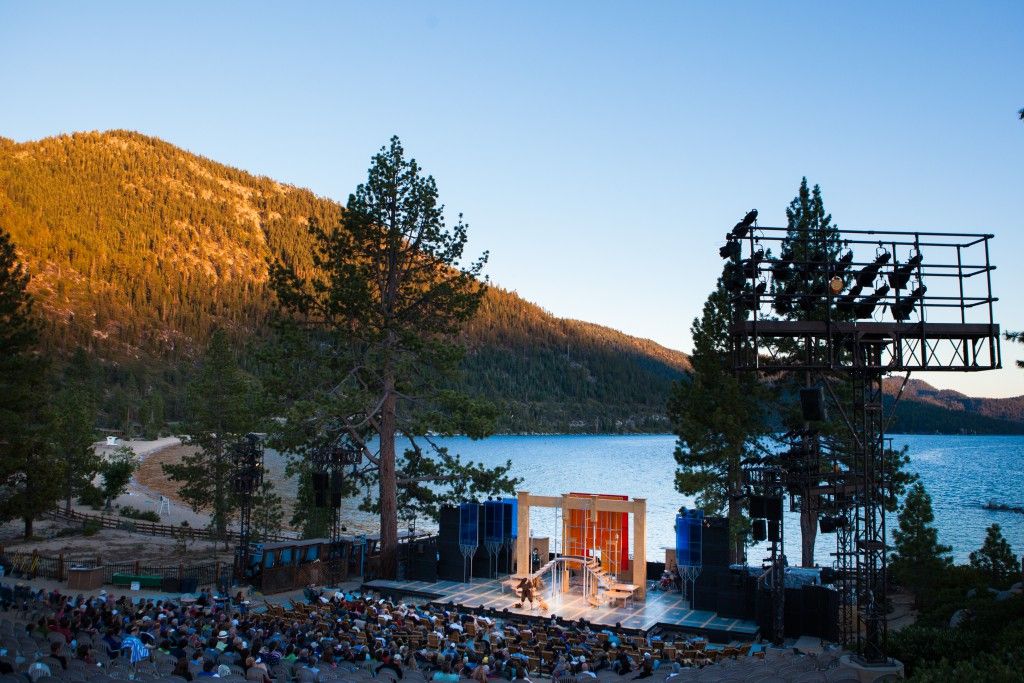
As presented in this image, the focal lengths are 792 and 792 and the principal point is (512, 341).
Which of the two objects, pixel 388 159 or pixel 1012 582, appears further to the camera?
pixel 388 159

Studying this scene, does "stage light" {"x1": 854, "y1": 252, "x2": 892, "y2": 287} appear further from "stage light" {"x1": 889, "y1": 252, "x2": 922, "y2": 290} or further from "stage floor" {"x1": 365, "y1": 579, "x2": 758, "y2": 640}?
"stage floor" {"x1": 365, "y1": 579, "x2": 758, "y2": 640}

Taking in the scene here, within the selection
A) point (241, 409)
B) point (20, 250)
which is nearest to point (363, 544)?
point (241, 409)

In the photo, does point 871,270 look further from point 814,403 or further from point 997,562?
point 997,562

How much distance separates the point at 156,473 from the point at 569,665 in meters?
82.1

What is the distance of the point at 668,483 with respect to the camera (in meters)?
90.9

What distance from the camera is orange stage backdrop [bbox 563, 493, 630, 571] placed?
87.5 feet

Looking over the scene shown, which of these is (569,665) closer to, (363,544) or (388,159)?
(363,544)

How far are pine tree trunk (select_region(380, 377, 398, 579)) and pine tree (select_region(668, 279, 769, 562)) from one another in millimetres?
9887

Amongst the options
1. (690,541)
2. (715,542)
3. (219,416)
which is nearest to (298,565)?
(690,541)

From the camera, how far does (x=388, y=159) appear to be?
27.8 m

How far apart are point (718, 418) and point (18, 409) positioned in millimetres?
24512

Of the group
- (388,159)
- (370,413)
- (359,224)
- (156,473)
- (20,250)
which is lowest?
(156,473)


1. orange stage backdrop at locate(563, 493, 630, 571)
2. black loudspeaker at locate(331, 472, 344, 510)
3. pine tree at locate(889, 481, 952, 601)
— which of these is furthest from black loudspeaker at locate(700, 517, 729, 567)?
black loudspeaker at locate(331, 472, 344, 510)

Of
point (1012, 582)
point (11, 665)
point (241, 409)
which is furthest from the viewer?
point (241, 409)
